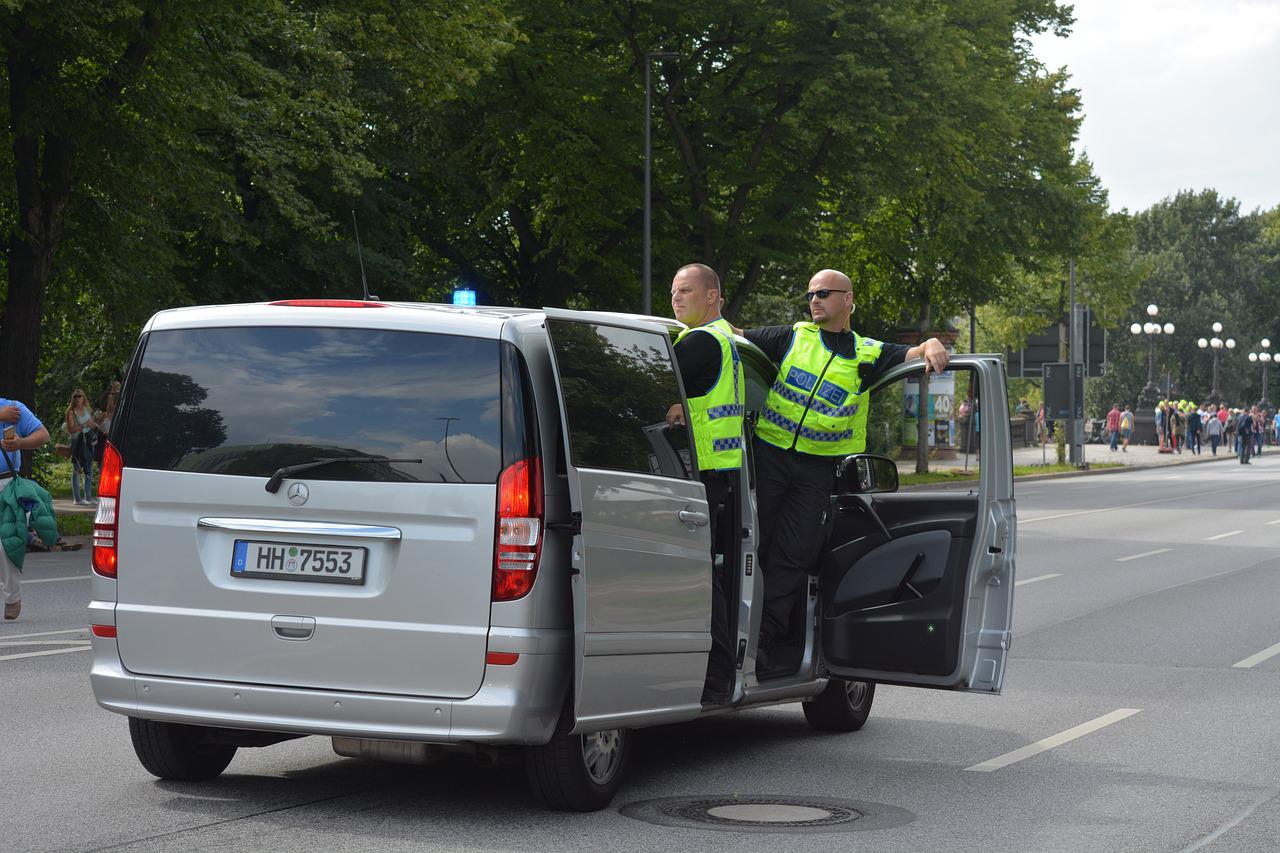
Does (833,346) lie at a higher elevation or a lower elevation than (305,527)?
higher

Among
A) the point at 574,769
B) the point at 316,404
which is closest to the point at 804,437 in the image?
the point at 574,769

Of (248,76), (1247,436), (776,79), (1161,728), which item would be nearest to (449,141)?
(776,79)

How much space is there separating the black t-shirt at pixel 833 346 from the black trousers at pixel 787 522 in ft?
1.41

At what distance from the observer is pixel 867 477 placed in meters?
8.17

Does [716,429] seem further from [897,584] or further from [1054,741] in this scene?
[1054,741]

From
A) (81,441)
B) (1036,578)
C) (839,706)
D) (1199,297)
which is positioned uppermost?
(1199,297)

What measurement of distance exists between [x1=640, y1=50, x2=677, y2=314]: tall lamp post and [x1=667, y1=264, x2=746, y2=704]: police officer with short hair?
84.7ft

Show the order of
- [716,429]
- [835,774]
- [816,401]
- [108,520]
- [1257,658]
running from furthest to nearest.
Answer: [1257,658]
[816,401]
[835,774]
[716,429]
[108,520]

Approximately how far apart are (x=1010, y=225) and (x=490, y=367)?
36.1m

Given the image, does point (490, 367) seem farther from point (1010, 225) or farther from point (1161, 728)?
point (1010, 225)

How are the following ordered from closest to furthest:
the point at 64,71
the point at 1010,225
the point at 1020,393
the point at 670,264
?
the point at 64,71
the point at 670,264
the point at 1010,225
the point at 1020,393

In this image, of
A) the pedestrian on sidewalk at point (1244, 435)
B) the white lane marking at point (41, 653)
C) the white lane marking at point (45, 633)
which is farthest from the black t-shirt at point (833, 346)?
the pedestrian on sidewalk at point (1244, 435)

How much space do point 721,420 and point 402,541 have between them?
5.17ft

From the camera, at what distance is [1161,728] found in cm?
900
